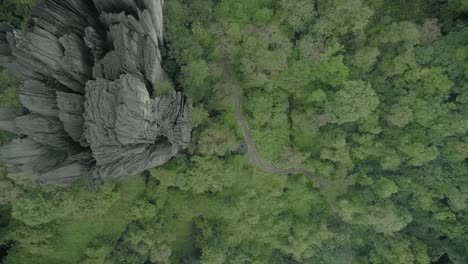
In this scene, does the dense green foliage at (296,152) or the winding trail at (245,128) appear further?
the winding trail at (245,128)

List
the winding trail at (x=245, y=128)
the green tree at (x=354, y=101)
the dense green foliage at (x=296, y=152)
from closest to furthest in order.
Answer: the dense green foliage at (x=296, y=152) → the green tree at (x=354, y=101) → the winding trail at (x=245, y=128)

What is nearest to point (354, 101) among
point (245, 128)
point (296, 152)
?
point (296, 152)

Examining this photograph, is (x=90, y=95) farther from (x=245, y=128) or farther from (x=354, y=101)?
(x=354, y=101)

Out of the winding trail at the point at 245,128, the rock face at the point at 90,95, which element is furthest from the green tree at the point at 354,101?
the rock face at the point at 90,95

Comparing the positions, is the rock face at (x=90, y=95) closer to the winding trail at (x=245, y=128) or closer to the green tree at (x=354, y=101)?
the winding trail at (x=245, y=128)

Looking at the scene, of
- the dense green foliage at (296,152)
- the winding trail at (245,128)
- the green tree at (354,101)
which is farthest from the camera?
the winding trail at (245,128)

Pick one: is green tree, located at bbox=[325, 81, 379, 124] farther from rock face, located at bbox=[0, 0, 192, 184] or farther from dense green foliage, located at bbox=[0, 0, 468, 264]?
rock face, located at bbox=[0, 0, 192, 184]

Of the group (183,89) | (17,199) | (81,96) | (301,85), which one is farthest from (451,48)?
(17,199)
